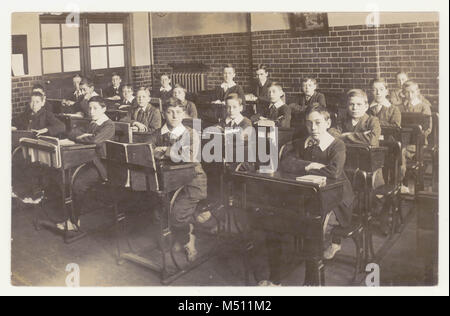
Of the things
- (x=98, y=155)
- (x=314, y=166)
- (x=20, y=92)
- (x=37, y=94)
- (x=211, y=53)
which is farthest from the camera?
(x=211, y=53)

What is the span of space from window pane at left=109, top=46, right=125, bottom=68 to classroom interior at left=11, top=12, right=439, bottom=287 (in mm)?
11

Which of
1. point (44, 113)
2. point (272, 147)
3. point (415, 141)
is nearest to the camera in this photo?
point (272, 147)

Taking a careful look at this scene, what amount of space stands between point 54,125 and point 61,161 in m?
0.57

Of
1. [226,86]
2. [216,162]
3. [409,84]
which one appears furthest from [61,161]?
[409,84]

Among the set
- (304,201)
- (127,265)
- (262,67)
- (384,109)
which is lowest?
(127,265)

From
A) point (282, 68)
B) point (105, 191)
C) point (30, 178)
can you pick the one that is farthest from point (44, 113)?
point (282, 68)

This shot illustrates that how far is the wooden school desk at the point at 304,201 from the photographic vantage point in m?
2.48

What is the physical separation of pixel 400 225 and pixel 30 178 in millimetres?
2730

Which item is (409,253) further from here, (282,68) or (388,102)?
(282,68)

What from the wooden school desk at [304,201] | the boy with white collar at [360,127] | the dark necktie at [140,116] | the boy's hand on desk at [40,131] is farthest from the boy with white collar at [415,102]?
the boy's hand on desk at [40,131]

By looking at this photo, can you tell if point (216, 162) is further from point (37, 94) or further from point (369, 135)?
point (37, 94)

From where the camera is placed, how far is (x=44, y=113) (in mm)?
3770

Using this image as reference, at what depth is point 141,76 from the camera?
4.54m

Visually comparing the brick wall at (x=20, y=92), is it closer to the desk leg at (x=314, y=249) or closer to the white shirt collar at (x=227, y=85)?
the white shirt collar at (x=227, y=85)
